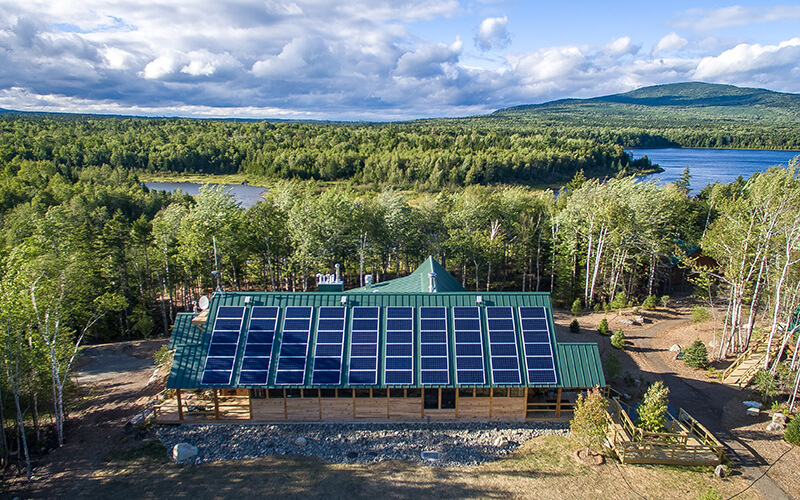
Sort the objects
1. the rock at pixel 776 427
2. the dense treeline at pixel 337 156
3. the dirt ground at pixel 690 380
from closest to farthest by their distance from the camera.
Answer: the dirt ground at pixel 690 380 → the rock at pixel 776 427 → the dense treeline at pixel 337 156

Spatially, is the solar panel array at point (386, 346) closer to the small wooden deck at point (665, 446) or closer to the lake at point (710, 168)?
the small wooden deck at point (665, 446)

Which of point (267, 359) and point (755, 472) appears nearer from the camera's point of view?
point (755, 472)

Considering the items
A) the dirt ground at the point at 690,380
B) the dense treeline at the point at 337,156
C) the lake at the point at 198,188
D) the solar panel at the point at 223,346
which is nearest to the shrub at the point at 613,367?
the dirt ground at the point at 690,380

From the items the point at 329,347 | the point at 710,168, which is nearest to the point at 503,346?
the point at 329,347

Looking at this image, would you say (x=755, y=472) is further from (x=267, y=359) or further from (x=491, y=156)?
(x=491, y=156)

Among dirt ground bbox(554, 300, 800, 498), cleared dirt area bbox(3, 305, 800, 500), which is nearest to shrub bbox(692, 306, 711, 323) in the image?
dirt ground bbox(554, 300, 800, 498)

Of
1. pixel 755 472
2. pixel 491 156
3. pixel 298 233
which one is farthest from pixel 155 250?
pixel 491 156
